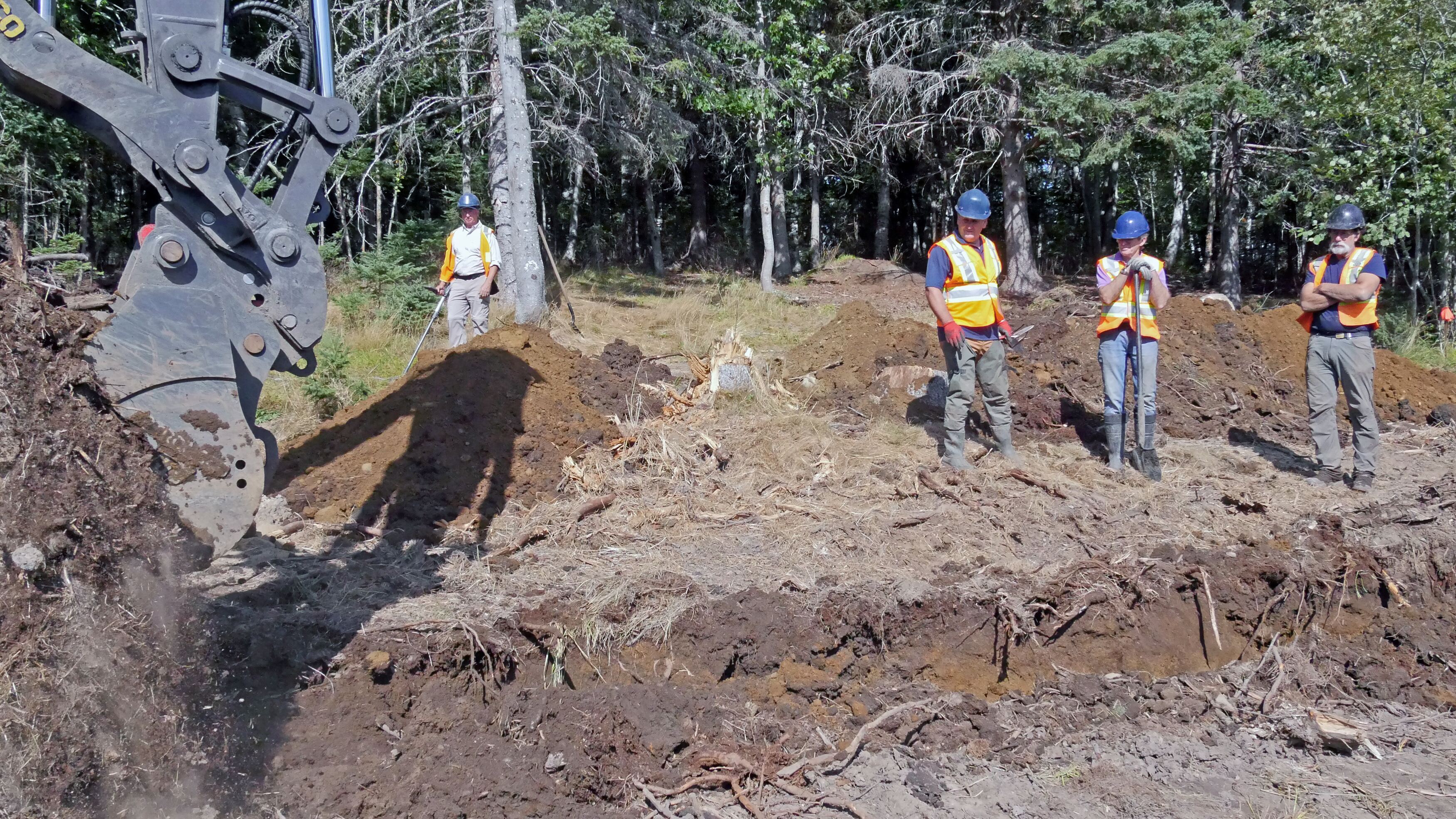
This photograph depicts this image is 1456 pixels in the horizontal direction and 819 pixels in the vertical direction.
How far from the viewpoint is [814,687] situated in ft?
15.2

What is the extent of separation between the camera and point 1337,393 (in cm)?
709

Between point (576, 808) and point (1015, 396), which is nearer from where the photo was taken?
point (576, 808)

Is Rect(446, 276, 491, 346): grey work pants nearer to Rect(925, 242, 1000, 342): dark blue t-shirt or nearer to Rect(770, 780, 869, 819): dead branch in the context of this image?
Rect(925, 242, 1000, 342): dark blue t-shirt

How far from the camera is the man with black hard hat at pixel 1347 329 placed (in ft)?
22.4

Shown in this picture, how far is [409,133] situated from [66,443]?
9084 mm

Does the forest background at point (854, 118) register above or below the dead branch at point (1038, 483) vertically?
above

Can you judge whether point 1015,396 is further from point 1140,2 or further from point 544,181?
point 544,181

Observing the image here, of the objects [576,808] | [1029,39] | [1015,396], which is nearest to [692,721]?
[576,808]

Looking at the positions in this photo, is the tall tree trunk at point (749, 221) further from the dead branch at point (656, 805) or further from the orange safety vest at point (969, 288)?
the dead branch at point (656, 805)

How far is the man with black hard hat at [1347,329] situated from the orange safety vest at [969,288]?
2207 mm

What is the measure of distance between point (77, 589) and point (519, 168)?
29.0ft

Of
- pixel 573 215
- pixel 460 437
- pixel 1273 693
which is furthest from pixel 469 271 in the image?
pixel 573 215

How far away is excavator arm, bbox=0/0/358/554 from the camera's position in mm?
3455

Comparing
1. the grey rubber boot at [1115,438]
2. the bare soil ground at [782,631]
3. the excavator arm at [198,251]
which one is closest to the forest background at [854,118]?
the excavator arm at [198,251]
